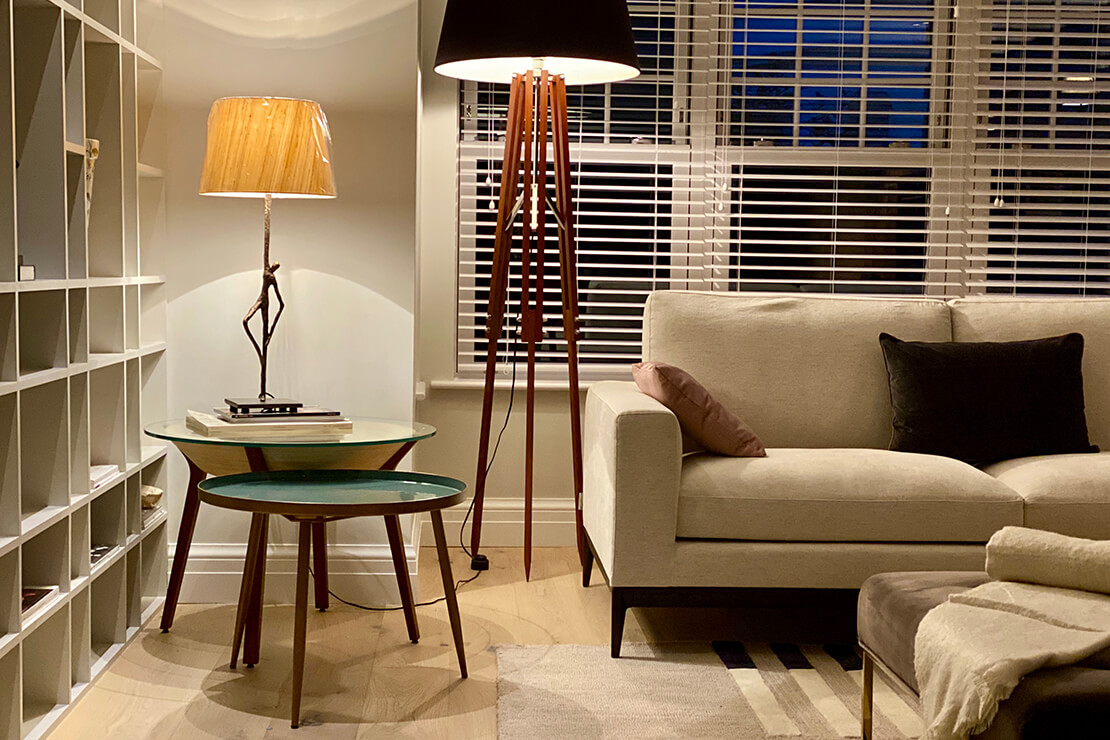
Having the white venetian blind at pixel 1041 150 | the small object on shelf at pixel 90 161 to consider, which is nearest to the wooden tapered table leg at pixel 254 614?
the small object on shelf at pixel 90 161

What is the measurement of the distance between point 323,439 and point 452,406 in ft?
4.48

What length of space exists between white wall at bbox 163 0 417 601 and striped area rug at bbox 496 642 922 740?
802mm

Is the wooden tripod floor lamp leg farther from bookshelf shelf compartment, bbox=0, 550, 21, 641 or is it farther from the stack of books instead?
bookshelf shelf compartment, bbox=0, 550, 21, 641

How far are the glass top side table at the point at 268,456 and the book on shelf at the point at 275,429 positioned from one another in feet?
0.07

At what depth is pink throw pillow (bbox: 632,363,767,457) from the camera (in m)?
3.12

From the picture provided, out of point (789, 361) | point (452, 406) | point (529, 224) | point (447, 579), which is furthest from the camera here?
point (452, 406)

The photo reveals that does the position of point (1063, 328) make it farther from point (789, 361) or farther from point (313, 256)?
point (313, 256)

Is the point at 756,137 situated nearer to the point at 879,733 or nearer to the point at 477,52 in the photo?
the point at 477,52

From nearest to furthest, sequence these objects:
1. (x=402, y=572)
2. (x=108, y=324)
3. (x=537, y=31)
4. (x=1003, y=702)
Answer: (x=1003, y=702), (x=108, y=324), (x=402, y=572), (x=537, y=31)

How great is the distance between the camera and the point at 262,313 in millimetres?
3193

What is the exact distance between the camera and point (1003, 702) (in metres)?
1.73

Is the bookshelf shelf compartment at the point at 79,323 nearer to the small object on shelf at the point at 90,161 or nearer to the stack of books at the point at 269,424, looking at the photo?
the small object on shelf at the point at 90,161

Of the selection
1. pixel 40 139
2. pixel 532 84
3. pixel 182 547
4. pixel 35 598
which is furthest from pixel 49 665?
pixel 532 84

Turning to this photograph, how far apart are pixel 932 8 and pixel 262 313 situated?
2.71m
